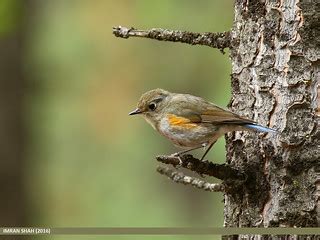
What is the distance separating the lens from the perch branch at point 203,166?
3.50 m

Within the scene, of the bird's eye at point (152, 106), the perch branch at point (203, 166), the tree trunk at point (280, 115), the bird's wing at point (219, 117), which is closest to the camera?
the perch branch at point (203, 166)

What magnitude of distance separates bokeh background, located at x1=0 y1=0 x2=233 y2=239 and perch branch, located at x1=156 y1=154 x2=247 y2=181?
162 inches

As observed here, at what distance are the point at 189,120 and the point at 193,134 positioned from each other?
12 cm

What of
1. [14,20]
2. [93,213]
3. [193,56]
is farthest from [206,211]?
[14,20]

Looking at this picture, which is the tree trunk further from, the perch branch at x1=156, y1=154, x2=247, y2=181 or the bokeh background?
the bokeh background

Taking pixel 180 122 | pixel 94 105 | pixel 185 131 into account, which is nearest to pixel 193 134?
pixel 185 131

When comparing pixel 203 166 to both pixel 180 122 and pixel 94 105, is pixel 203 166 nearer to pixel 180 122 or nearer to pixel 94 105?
pixel 180 122

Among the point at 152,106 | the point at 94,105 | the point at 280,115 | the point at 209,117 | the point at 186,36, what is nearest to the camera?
the point at 280,115

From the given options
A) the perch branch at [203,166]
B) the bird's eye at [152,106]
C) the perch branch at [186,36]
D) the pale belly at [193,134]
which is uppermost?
the perch branch at [186,36]

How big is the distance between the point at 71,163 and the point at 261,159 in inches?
471

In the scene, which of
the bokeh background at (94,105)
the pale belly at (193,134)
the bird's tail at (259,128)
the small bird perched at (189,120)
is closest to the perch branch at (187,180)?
the small bird perched at (189,120)

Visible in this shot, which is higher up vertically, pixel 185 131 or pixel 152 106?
pixel 152 106

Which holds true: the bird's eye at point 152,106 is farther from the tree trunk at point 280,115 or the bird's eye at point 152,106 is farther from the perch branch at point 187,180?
the tree trunk at point 280,115

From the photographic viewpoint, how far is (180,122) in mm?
4457
